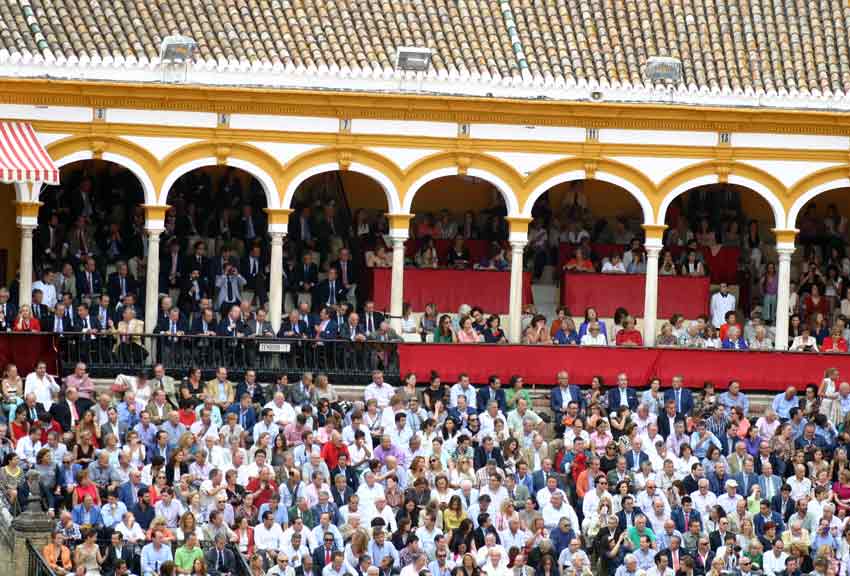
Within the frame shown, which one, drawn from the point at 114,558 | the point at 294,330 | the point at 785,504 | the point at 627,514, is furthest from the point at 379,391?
the point at 114,558

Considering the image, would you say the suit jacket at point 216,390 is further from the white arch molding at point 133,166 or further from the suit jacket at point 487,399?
the white arch molding at point 133,166

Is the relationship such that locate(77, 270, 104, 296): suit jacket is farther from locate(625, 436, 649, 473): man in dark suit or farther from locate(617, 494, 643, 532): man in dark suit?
locate(617, 494, 643, 532): man in dark suit

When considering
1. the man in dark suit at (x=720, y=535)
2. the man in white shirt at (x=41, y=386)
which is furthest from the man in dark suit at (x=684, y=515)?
the man in white shirt at (x=41, y=386)

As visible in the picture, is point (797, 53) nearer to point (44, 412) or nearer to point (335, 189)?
point (335, 189)

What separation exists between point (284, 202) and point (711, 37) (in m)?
7.66

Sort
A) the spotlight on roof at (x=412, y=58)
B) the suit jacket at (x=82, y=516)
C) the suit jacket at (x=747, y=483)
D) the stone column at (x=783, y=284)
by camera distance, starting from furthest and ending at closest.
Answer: the stone column at (x=783, y=284), the spotlight on roof at (x=412, y=58), the suit jacket at (x=747, y=483), the suit jacket at (x=82, y=516)

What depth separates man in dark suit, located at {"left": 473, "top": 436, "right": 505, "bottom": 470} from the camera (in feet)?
147

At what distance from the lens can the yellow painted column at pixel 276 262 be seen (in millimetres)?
49594

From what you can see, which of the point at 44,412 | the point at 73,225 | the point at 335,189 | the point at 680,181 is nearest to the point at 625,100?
the point at 680,181

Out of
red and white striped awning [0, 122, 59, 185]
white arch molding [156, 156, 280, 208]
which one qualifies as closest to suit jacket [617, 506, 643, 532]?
white arch molding [156, 156, 280, 208]

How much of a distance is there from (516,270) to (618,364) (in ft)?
8.06

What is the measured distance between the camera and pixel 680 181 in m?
51.6

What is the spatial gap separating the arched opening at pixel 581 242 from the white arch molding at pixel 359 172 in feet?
9.67

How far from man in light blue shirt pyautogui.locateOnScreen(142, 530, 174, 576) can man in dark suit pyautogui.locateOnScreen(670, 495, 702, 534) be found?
25.6 feet
